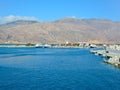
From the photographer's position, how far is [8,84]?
33.4 m

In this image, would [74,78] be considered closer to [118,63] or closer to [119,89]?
[119,89]

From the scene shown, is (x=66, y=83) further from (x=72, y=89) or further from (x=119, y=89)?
(x=119, y=89)

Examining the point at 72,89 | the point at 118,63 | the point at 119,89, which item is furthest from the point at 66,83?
the point at 118,63

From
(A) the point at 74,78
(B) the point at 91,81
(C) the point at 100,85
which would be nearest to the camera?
(C) the point at 100,85

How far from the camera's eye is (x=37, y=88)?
3114 cm

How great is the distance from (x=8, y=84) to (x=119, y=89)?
12.8 m

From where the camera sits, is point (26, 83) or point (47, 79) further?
point (47, 79)

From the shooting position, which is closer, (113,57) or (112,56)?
(113,57)

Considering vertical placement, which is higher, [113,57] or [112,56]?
→ [113,57]

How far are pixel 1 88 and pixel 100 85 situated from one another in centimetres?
1125

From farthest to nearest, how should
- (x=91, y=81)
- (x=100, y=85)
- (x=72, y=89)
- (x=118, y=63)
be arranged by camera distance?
(x=118, y=63), (x=91, y=81), (x=100, y=85), (x=72, y=89)

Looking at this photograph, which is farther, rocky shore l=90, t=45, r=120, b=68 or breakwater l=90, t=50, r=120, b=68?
rocky shore l=90, t=45, r=120, b=68

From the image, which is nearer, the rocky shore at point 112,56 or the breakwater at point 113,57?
the breakwater at point 113,57

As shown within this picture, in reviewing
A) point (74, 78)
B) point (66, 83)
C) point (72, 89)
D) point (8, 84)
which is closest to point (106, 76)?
point (74, 78)
